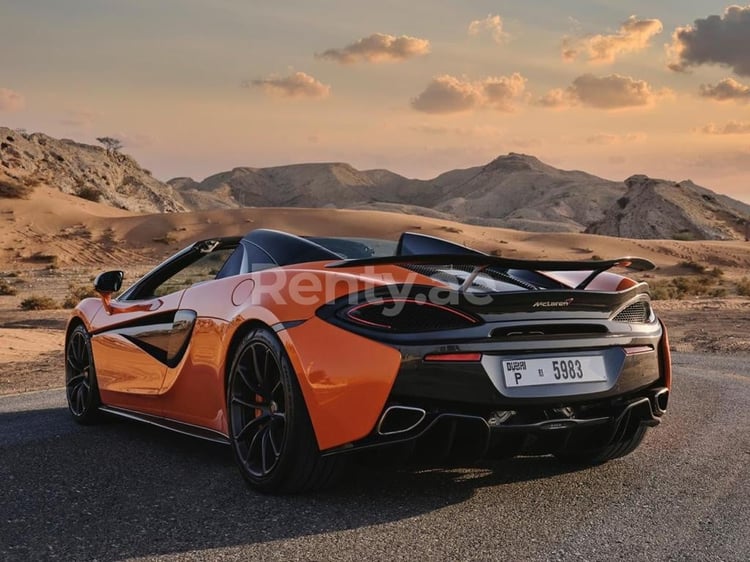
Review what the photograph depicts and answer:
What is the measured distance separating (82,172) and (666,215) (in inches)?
2093

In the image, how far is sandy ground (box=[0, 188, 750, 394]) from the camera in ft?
68.9

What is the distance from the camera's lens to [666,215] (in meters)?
75.3

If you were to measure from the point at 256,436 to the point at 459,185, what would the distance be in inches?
7225

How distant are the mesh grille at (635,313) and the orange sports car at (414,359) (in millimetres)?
12

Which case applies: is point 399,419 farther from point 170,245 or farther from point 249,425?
point 170,245

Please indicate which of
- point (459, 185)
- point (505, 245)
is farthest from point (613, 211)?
point (459, 185)

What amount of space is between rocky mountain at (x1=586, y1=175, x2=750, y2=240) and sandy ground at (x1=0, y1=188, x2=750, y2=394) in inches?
533

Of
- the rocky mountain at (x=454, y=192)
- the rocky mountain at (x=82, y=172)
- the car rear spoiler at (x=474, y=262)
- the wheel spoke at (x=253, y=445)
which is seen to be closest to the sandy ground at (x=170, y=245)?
the rocky mountain at (x=82, y=172)

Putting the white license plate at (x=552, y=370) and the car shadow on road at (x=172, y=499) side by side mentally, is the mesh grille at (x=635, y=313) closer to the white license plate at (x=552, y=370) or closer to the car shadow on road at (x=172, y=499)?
the white license plate at (x=552, y=370)

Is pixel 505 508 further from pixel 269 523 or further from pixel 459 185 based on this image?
pixel 459 185

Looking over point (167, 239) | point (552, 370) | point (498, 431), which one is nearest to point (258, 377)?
point (498, 431)

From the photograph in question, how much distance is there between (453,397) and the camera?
3678 mm

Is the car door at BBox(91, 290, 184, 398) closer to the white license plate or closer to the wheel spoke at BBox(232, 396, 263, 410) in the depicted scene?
the wheel spoke at BBox(232, 396, 263, 410)

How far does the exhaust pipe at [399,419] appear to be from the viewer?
3.66m
